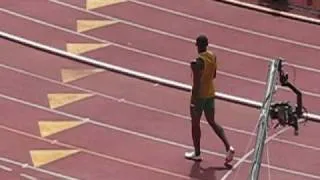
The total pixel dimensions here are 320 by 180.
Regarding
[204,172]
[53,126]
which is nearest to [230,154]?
[204,172]

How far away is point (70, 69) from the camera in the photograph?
1822cm

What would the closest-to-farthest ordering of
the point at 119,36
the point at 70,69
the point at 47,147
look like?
the point at 47,147 < the point at 70,69 < the point at 119,36

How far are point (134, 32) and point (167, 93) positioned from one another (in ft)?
8.78

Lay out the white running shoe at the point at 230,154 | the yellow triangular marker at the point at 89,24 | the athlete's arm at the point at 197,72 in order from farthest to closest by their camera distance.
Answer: the yellow triangular marker at the point at 89,24 < the white running shoe at the point at 230,154 < the athlete's arm at the point at 197,72

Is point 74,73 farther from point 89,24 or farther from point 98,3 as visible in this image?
point 98,3

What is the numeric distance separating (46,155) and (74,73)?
117 inches

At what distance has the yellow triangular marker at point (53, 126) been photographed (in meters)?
16.0

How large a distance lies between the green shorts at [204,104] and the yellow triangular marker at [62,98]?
2991mm

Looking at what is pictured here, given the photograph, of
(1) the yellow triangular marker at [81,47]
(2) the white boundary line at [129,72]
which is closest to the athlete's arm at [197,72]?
(2) the white boundary line at [129,72]

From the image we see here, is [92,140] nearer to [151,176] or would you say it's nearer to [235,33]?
[151,176]

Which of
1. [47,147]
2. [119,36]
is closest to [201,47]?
[47,147]

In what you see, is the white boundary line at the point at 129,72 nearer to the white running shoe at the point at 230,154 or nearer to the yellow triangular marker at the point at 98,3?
the yellow triangular marker at the point at 98,3

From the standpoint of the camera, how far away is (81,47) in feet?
62.7

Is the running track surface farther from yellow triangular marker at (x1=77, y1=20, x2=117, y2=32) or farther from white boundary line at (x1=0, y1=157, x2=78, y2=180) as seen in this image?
yellow triangular marker at (x1=77, y1=20, x2=117, y2=32)
